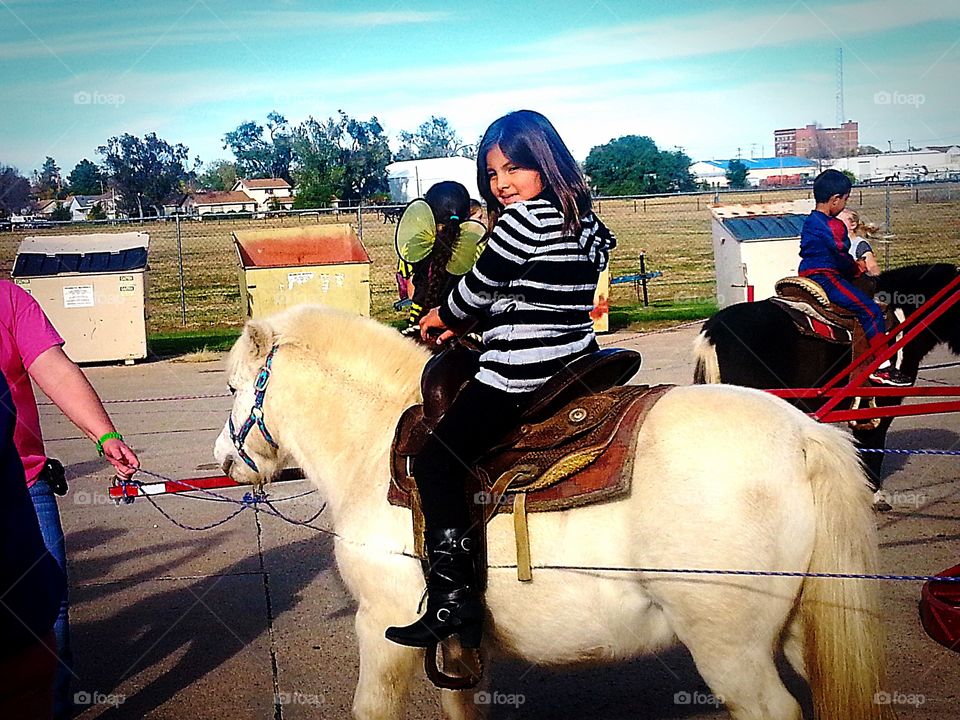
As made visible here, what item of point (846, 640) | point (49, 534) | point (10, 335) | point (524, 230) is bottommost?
point (846, 640)

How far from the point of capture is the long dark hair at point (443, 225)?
173 inches

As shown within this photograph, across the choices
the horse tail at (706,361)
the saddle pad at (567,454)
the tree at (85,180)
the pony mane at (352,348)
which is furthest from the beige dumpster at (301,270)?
the tree at (85,180)

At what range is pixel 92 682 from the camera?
185 inches

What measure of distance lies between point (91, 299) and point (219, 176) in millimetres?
31036

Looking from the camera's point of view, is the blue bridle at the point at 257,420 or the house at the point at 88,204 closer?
the blue bridle at the point at 257,420

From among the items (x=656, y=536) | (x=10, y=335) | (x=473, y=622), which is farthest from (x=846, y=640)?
(x=10, y=335)

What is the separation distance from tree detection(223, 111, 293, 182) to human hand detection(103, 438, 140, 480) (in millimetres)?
28297

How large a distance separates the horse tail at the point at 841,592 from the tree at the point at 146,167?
24541mm

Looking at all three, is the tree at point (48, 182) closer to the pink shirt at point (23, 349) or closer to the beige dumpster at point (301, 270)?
the beige dumpster at point (301, 270)

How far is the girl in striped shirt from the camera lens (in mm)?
3078

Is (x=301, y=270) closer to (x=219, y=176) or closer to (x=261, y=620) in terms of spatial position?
(x=261, y=620)

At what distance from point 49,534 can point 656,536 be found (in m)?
2.48

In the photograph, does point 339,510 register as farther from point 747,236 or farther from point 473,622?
point 747,236

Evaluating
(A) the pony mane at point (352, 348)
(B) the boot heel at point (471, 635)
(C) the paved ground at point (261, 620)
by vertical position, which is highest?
(A) the pony mane at point (352, 348)
